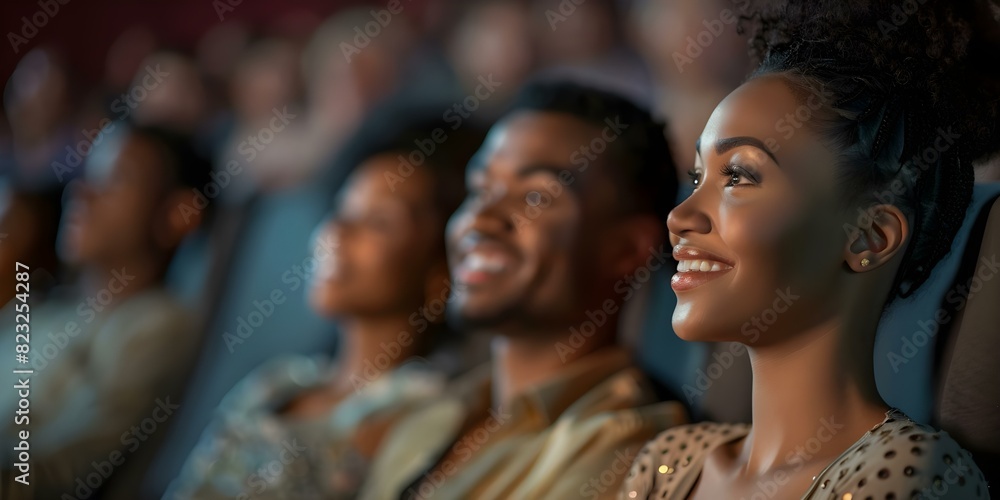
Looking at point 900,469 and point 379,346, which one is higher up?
point 379,346

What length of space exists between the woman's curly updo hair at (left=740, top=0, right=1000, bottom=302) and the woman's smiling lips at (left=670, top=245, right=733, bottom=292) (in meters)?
0.14

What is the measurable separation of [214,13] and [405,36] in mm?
557

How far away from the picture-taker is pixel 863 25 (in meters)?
1.19
